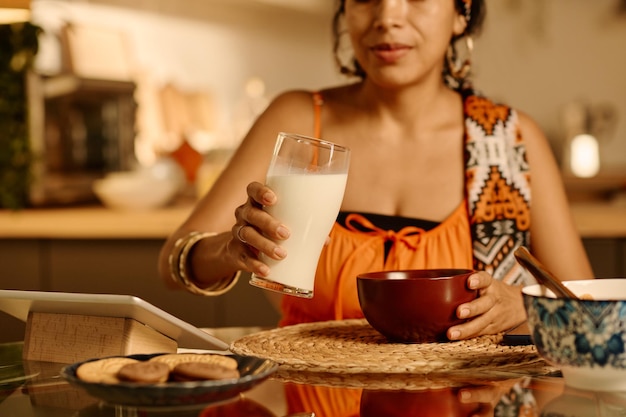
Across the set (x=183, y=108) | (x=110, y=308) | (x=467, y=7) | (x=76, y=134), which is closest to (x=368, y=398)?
(x=110, y=308)

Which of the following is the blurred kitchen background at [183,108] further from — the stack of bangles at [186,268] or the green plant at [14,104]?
the stack of bangles at [186,268]

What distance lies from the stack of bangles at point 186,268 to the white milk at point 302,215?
0.31 metres

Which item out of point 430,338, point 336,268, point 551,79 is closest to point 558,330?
point 430,338

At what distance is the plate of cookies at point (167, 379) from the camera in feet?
2.26

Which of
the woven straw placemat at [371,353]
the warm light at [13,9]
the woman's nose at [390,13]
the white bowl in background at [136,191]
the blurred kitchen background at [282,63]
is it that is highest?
the blurred kitchen background at [282,63]

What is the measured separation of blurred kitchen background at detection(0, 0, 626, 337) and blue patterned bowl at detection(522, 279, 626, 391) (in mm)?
1898

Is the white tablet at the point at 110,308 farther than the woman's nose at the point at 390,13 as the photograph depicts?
No

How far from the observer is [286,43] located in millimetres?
3990

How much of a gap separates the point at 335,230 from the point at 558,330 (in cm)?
81

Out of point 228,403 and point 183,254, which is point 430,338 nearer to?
point 228,403

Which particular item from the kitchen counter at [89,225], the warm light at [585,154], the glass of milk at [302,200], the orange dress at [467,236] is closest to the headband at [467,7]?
the orange dress at [467,236]

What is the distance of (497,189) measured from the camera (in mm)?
1639

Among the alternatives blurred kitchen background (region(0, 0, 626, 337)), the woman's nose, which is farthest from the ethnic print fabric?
blurred kitchen background (region(0, 0, 626, 337))

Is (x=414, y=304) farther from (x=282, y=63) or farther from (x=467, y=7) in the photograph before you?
(x=282, y=63)
